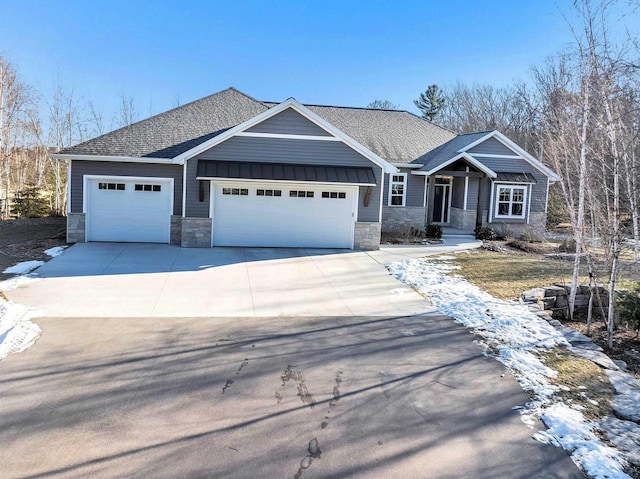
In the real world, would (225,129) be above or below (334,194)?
above

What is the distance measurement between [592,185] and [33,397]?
9016 mm

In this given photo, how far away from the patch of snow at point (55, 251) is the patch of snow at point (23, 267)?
3.71 feet

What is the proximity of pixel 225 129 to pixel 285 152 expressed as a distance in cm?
364

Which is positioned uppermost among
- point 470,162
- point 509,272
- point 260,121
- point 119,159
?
point 260,121

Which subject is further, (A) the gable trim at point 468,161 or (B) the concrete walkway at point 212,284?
(A) the gable trim at point 468,161

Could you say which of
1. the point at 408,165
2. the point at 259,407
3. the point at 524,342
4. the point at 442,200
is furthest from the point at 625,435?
the point at 442,200

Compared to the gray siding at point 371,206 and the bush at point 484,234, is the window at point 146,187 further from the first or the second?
the bush at point 484,234

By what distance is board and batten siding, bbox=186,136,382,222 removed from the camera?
15.6 metres

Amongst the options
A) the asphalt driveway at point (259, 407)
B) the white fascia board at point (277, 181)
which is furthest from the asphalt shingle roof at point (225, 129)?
the asphalt driveway at point (259, 407)

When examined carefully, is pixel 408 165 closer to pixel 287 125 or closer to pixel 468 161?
pixel 468 161

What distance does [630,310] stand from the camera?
8305mm

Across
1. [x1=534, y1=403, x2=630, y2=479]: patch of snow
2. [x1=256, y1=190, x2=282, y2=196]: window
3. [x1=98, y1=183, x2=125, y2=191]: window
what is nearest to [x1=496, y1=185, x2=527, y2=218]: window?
[x1=256, y1=190, x2=282, y2=196]: window

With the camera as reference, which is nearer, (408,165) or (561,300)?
(561,300)

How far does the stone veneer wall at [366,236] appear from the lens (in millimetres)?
16406
